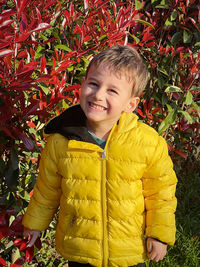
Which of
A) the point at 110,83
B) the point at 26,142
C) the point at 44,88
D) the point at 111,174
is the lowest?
the point at 111,174

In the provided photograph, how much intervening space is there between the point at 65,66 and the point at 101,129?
510 mm

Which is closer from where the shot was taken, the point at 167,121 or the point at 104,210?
the point at 104,210

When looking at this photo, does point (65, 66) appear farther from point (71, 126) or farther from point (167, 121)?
point (167, 121)

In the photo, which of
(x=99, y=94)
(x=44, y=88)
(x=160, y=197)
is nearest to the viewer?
(x=99, y=94)

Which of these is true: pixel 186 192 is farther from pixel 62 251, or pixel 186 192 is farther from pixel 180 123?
pixel 62 251

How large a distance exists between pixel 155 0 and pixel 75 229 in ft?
7.67

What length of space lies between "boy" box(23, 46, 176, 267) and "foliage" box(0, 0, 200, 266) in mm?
247

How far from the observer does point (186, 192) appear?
12.0 feet

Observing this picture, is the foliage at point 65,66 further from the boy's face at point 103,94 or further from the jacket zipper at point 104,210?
the jacket zipper at point 104,210

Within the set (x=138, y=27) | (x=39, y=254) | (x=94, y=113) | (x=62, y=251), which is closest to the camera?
(x=94, y=113)

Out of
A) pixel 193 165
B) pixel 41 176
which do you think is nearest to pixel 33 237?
pixel 41 176

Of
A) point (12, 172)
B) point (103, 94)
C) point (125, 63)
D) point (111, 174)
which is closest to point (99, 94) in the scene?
point (103, 94)

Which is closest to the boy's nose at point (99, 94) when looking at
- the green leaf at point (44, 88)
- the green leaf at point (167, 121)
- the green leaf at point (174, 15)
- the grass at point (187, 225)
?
the green leaf at point (44, 88)

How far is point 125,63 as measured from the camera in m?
1.60
